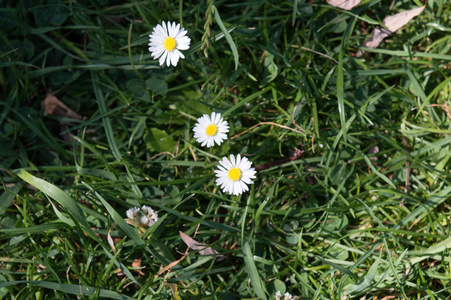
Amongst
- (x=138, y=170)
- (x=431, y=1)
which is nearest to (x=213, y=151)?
(x=138, y=170)

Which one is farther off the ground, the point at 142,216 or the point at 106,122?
the point at 106,122

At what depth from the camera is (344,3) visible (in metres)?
2.38

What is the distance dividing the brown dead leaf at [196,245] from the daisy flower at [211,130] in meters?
0.50

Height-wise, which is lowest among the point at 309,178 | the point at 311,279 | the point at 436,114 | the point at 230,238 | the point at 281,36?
the point at 311,279

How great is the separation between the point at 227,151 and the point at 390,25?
4.19 ft

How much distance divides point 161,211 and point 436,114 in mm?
1719

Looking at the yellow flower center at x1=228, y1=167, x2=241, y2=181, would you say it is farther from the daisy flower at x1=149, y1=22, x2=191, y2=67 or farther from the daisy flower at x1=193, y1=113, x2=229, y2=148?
the daisy flower at x1=149, y1=22, x2=191, y2=67

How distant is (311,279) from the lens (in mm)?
2197

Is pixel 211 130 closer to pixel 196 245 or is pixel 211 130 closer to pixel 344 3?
pixel 196 245

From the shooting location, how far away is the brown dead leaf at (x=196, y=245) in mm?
2108

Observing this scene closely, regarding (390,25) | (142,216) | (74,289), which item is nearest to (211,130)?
(142,216)

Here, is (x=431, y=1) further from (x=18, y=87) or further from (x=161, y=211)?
(x=18, y=87)

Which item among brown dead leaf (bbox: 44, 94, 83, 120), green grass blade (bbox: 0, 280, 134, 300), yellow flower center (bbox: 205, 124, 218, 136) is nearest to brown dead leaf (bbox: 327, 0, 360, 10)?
yellow flower center (bbox: 205, 124, 218, 136)

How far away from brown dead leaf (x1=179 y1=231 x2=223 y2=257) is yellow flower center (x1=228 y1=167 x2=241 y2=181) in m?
0.38
